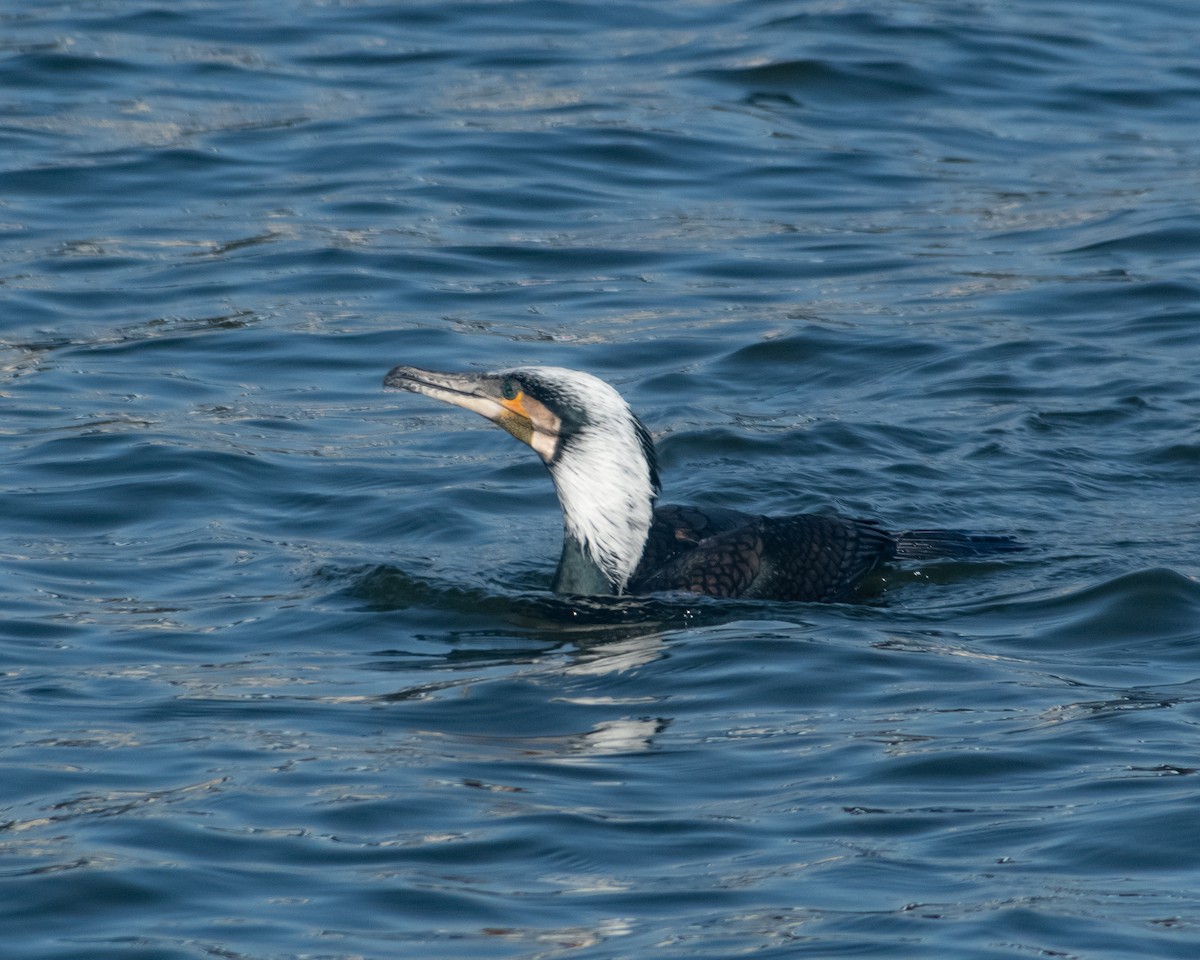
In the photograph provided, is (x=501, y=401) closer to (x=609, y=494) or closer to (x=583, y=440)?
(x=583, y=440)

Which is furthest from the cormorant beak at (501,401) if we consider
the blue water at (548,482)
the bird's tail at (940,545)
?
the bird's tail at (940,545)

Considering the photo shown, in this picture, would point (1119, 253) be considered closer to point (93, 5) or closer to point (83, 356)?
point (83, 356)

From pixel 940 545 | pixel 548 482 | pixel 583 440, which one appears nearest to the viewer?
pixel 583 440

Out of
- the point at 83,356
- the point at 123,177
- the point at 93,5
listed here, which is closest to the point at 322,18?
the point at 93,5

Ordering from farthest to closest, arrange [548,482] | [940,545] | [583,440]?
1. [548,482]
2. [940,545]
3. [583,440]

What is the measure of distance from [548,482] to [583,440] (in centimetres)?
222

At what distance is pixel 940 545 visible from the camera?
876 centimetres

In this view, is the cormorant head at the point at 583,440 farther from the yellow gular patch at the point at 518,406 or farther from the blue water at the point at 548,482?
the blue water at the point at 548,482

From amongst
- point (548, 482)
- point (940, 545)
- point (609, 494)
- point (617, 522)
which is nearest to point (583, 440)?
point (609, 494)

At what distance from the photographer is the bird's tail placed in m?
8.70

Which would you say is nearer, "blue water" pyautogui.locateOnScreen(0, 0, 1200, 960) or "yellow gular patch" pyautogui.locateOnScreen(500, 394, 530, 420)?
"blue water" pyautogui.locateOnScreen(0, 0, 1200, 960)

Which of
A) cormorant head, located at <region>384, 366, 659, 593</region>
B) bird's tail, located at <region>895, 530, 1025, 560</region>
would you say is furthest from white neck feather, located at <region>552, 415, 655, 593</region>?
bird's tail, located at <region>895, 530, 1025, 560</region>

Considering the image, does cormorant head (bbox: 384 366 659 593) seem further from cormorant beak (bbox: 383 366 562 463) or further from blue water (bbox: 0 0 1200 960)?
blue water (bbox: 0 0 1200 960)

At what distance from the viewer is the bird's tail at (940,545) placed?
8.70 meters
